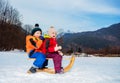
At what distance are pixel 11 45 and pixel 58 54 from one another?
3156 cm

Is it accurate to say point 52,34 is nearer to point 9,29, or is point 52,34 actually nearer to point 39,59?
point 39,59

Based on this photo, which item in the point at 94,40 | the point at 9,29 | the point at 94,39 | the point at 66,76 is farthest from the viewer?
the point at 94,39

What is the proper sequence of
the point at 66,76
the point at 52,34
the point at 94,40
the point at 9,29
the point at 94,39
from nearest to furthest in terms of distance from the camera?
1. the point at 66,76
2. the point at 52,34
3. the point at 9,29
4. the point at 94,40
5. the point at 94,39

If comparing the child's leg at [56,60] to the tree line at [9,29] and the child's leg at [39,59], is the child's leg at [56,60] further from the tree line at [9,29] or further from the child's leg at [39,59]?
the tree line at [9,29]

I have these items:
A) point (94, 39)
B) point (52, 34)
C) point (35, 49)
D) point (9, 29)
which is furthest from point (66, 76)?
point (94, 39)

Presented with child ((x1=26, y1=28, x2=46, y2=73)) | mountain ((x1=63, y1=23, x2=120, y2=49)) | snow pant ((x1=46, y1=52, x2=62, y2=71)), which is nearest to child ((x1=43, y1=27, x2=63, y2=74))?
snow pant ((x1=46, y1=52, x2=62, y2=71))

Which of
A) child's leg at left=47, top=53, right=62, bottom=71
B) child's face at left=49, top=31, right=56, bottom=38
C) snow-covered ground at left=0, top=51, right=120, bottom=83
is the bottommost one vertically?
snow-covered ground at left=0, top=51, right=120, bottom=83

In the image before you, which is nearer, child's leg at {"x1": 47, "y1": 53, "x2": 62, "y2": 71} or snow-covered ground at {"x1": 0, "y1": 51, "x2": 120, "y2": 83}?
snow-covered ground at {"x1": 0, "y1": 51, "x2": 120, "y2": 83}

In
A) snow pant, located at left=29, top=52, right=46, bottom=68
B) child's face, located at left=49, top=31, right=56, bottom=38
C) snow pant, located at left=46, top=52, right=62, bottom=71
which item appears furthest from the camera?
child's face, located at left=49, top=31, right=56, bottom=38

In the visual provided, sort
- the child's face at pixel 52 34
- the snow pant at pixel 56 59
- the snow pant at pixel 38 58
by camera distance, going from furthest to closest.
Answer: the child's face at pixel 52 34
the snow pant at pixel 38 58
the snow pant at pixel 56 59

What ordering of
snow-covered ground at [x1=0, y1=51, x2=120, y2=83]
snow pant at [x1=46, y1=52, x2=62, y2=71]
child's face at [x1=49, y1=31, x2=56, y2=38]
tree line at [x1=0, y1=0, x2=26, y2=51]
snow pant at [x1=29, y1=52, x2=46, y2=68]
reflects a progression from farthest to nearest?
tree line at [x1=0, y1=0, x2=26, y2=51] → child's face at [x1=49, y1=31, x2=56, y2=38] → snow pant at [x1=29, y1=52, x2=46, y2=68] → snow pant at [x1=46, y1=52, x2=62, y2=71] → snow-covered ground at [x1=0, y1=51, x2=120, y2=83]

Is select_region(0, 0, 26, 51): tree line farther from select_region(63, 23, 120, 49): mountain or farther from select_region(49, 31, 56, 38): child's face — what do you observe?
select_region(49, 31, 56, 38): child's face

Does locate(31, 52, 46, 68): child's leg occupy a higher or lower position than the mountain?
lower

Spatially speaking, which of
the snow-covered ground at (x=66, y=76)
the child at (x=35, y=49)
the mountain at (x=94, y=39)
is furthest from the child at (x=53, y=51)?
the mountain at (x=94, y=39)
